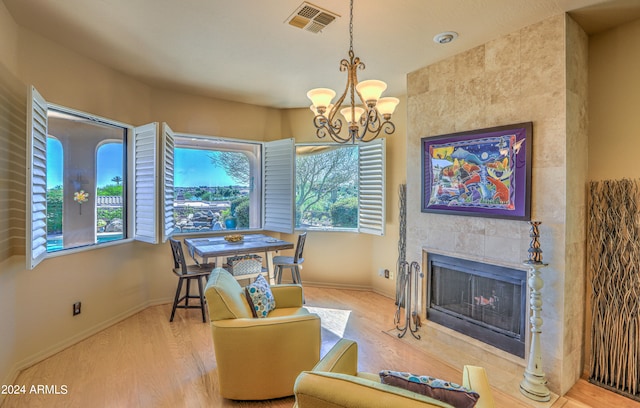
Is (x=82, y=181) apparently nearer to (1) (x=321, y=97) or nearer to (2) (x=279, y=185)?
(2) (x=279, y=185)

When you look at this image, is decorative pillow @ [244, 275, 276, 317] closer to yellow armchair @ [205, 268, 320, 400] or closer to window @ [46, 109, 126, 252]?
yellow armchair @ [205, 268, 320, 400]

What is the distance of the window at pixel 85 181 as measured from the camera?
2.54m

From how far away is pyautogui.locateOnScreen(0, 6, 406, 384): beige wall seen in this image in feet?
8.57

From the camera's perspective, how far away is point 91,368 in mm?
2658

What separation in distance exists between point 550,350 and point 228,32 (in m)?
3.63

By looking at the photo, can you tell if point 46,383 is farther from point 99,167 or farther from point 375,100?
point 375,100

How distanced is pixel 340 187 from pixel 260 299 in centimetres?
270

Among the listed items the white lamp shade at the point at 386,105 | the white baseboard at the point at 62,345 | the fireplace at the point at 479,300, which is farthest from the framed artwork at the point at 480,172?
the white baseboard at the point at 62,345

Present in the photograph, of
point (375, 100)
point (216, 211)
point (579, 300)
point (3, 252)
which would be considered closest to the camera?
point (375, 100)

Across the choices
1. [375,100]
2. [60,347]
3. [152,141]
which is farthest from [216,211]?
[375,100]

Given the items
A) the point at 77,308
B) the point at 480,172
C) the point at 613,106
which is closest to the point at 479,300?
the point at 480,172

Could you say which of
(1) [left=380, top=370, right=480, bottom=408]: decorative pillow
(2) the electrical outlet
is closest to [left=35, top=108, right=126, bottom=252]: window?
(2) the electrical outlet

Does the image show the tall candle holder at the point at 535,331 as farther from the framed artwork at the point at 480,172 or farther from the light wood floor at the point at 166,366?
the framed artwork at the point at 480,172

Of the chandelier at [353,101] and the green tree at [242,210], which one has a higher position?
the chandelier at [353,101]
